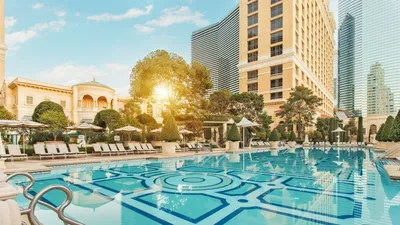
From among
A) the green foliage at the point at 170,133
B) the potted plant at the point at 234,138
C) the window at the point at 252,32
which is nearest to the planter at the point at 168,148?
the green foliage at the point at 170,133

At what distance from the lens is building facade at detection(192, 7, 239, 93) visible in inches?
2325

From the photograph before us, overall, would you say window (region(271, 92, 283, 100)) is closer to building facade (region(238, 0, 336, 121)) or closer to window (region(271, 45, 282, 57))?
building facade (region(238, 0, 336, 121))

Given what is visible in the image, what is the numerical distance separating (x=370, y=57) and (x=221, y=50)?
4764cm

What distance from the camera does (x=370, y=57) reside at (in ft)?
245

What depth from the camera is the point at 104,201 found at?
214 inches

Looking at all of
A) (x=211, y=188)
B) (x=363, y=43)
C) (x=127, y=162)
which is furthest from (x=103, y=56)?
(x=363, y=43)

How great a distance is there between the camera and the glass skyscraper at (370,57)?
69688 millimetres

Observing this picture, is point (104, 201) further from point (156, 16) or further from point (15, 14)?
point (15, 14)

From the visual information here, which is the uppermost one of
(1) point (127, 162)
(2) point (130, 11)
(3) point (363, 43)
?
(3) point (363, 43)

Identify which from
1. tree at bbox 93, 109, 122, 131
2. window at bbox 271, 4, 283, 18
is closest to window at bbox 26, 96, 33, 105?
tree at bbox 93, 109, 122, 131

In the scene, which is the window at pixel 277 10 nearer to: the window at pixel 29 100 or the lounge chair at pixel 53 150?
the lounge chair at pixel 53 150

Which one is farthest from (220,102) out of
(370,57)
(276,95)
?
(370,57)

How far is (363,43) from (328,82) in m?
23.2

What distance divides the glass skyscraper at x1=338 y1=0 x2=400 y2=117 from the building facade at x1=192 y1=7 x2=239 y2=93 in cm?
4590
